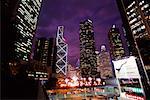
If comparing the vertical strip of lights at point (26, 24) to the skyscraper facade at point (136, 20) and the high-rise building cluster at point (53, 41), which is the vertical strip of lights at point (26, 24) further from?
the skyscraper facade at point (136, 20)

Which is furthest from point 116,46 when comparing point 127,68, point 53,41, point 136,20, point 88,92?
point 127,68

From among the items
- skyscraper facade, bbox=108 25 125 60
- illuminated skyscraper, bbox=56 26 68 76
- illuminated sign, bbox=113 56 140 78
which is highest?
skyscraper facade, bbox=108 25 125 60

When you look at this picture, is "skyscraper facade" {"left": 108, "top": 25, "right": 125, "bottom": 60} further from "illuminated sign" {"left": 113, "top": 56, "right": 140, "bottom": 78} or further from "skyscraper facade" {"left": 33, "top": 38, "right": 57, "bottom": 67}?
"illuminated sign" {"left": 113, "top": 56, "right": 140, "bottom": 78}

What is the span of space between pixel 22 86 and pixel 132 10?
260 ft

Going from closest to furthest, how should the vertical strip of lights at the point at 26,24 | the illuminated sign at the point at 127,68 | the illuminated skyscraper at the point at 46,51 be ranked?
the illuminated sign at the point at 127,68 < the vertical strip of lights at the point at 26,24 < the illuminated skyscraper at the point at 46,51

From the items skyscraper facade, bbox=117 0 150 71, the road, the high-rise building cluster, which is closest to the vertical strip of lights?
the high-rise building cluster

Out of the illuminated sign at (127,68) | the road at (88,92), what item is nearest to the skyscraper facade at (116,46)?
the road at (88,92)

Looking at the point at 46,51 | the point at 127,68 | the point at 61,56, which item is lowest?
the point at 127,68

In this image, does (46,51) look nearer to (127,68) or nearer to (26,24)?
(26,24)

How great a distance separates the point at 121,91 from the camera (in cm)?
Answer: 1285

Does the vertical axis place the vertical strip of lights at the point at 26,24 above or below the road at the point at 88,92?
above

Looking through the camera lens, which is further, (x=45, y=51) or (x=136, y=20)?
(x=45, y=51)

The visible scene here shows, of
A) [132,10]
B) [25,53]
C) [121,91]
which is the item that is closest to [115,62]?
[121,91]

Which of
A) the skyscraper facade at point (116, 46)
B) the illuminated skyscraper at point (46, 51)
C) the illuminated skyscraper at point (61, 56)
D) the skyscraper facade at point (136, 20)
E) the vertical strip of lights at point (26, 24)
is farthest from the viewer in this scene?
the skyscraper facade at point (116, 46)
